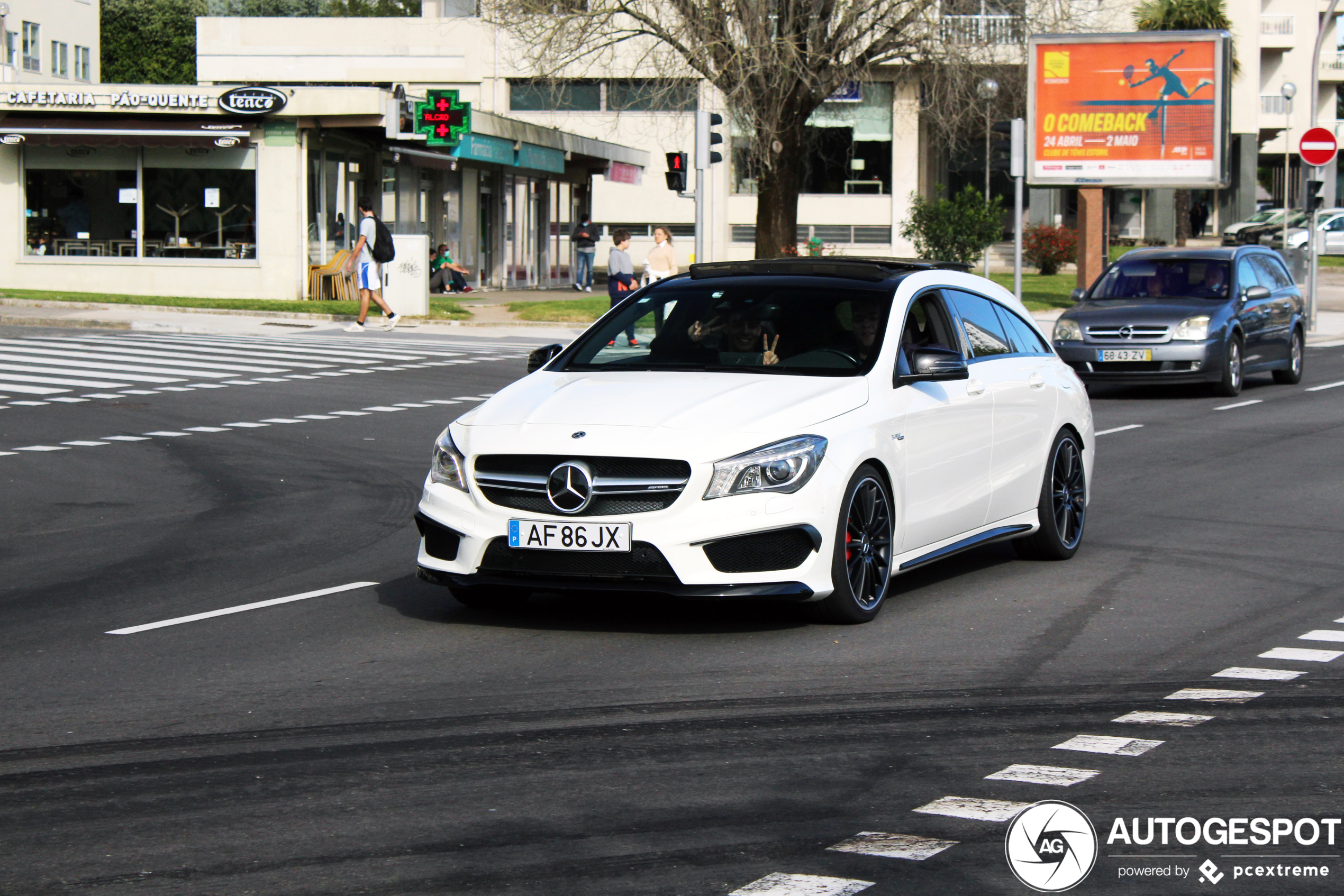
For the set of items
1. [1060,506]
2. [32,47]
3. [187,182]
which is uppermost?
[32,47]

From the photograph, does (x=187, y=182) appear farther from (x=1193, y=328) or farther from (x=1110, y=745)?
(x=1110, y=745)

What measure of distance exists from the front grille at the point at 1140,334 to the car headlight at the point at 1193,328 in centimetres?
12

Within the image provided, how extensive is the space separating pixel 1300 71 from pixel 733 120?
5434cm

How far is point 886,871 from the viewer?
442 centimetres

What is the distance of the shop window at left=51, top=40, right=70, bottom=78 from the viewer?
80938 millimetres

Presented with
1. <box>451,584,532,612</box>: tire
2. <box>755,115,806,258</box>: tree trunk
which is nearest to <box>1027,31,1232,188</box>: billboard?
<box>755,115,806,258</box>: tree trunk

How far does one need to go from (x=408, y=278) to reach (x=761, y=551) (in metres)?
25.4

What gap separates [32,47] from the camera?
78688 millimetres

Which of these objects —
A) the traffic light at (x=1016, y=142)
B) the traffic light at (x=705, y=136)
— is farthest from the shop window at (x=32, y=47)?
the traffic light at (x=705, y=136)

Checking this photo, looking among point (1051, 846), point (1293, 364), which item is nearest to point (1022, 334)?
point (1051, 846)

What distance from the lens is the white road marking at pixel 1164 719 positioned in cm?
597

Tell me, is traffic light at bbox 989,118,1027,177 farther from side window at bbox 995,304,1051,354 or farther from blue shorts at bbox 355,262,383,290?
side window at bbox 995,304,1051,354

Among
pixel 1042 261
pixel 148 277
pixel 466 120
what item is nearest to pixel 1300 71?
pixel 1042 261

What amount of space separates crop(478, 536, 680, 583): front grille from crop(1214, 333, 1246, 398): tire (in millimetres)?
14087
